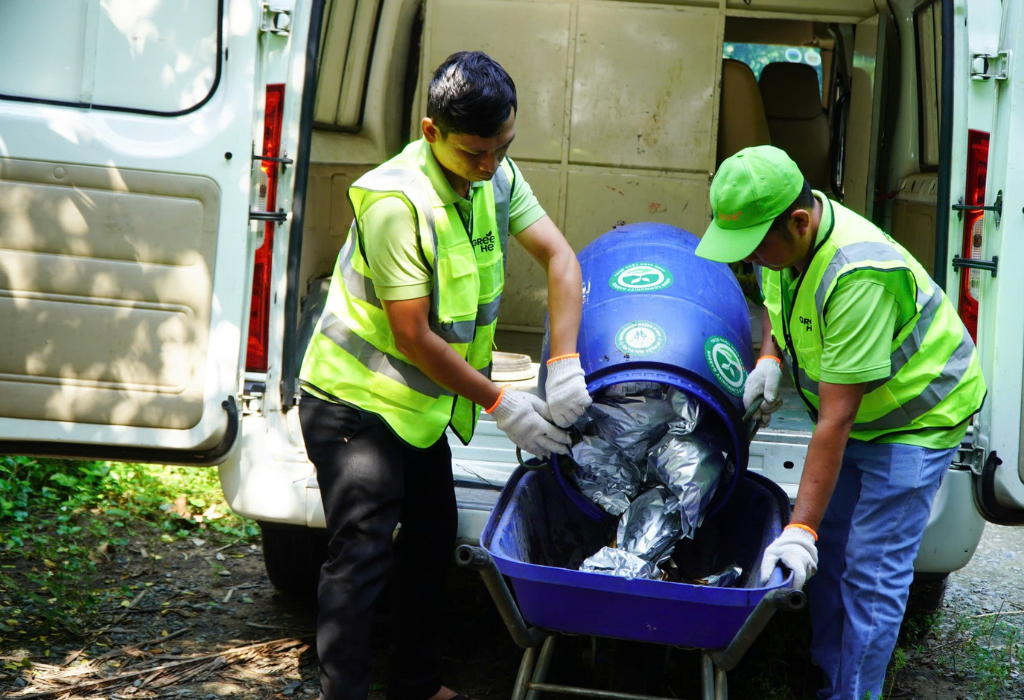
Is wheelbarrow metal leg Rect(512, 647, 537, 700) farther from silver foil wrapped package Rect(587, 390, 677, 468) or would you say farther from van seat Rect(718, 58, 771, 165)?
van seat Rect(718, 58, 771, 165)

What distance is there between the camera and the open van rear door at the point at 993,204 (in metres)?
2.57

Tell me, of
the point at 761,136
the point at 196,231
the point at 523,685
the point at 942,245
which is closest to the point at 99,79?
the point at 196,231

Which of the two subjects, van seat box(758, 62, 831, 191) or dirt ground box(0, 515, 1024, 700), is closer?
dirt ground box(0, 515, 1024, 700)

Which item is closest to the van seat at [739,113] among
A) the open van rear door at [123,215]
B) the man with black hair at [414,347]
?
the man with black hair at [414,347]

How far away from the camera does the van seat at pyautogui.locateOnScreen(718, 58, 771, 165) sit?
5.48 meters

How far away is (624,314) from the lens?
2.66 m

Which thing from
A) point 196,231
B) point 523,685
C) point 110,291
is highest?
point 196,231

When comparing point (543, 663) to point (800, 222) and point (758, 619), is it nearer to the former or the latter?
point (758, 619)

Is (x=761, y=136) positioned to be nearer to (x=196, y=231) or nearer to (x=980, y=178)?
(x=980, y=178)

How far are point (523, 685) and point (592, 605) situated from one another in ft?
1.69

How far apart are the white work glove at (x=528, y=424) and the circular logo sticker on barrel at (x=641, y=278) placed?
0.53 m

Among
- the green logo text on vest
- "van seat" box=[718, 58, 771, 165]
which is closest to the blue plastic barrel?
the green logo text on vest

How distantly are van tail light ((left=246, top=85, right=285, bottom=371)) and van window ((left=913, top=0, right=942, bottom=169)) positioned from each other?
2304mm

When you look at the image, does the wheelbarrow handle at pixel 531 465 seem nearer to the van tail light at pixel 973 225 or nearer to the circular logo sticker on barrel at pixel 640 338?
the circular logo sticker on barrel at pixel 640 338
